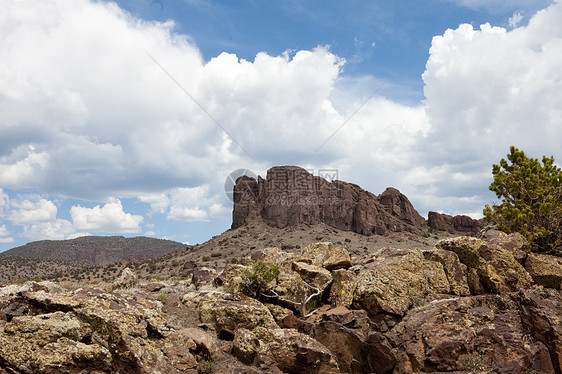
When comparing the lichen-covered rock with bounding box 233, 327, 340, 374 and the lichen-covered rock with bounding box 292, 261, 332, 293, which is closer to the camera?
the lichen-covered rock with bounding box 233, 327, 340, 374

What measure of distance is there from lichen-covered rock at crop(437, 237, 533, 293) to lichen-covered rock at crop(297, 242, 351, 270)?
541 cm

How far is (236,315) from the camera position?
44.9 feet

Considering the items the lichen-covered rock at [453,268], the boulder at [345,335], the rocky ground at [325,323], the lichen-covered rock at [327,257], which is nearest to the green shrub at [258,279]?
the rocky ground at [325,323]

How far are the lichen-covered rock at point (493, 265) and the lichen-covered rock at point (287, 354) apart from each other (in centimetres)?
827

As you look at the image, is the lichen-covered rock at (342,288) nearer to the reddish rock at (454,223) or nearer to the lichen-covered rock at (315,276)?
the lichen-covered rock at (315,276)

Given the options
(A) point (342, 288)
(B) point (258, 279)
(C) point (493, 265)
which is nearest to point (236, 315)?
(B) point (258, 279)

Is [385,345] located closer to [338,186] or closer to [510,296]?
[510,296]

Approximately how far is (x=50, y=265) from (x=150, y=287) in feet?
249

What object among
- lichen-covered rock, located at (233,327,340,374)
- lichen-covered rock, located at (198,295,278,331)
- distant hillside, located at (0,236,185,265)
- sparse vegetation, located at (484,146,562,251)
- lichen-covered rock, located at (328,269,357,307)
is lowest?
lichen-covered rock, located at (233,327,340,374)

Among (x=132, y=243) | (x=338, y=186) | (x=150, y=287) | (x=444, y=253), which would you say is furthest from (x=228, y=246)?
(x=132, y=243)

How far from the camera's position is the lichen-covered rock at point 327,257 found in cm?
1903

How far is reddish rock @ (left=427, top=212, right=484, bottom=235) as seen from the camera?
9912 centimetres

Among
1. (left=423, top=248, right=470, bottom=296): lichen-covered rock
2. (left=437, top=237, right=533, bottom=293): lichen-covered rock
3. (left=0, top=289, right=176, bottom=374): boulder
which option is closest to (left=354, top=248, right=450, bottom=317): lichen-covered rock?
(left=423, top=248, right=470, bottom=296): lichen-covered rock

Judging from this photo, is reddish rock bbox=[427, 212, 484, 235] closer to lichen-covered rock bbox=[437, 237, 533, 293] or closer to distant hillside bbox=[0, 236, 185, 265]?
distant hillside bbox=[0, 236, 185, 265]
